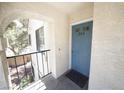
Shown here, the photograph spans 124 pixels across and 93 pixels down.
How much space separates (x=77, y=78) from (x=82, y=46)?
1055 mm

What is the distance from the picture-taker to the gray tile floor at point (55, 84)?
6.15ft

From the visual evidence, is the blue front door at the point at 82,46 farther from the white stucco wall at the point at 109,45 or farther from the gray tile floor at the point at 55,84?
the white stucco wall at the point at 109,45

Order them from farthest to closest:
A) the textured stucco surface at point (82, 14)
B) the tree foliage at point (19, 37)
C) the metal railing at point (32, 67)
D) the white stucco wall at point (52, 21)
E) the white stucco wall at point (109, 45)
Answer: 1. the tree foliage at point (19, 37)
2. the metal railing at point (32, 67)
3. the textured stucco surface at point (82, 14)
4. the white stucco wall at point (52, 21)
5. the white stucco wall at point (109, 45)

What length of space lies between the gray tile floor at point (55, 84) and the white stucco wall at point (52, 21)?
0.20 metres

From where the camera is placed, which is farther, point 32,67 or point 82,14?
point 32,67

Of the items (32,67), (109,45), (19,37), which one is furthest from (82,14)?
(19,37)

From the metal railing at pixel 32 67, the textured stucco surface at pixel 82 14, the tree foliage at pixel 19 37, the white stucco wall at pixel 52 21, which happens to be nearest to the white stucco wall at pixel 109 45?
the textured stucco surface at pixel 82 14

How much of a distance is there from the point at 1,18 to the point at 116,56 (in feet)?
6.19

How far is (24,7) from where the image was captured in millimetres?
1312

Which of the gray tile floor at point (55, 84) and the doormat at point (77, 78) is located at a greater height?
the doormat at point (77, 78)

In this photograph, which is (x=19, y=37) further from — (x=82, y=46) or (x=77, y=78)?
(x=77, y=78)

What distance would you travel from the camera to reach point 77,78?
2221 mm

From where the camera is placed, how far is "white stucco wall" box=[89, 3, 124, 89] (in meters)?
0.95

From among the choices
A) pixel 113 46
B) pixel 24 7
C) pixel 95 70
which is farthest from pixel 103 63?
pixel 24 7
